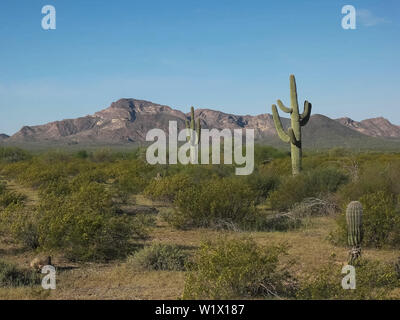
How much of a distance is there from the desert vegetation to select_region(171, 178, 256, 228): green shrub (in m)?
0.03

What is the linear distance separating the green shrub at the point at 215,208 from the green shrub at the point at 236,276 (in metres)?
5.51

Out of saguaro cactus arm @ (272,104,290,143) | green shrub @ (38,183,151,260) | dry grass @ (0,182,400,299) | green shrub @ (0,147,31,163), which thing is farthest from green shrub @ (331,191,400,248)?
green shrub @ (0,147,31,163)

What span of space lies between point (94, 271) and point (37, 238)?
103 inches

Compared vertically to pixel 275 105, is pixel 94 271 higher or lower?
lower

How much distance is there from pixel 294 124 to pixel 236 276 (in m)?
13.7

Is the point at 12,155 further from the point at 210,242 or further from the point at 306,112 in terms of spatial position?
the point at 210,242

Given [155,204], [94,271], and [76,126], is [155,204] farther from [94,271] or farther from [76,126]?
[76,126]

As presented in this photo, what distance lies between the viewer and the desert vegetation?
6.66 metres

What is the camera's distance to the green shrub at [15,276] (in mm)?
7492

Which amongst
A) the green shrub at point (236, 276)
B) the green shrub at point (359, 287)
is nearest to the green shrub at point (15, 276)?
the green shrub at point (236, 276)

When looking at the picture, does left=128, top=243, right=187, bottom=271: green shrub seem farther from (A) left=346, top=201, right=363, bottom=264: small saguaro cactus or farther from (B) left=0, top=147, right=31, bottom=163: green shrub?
(B) left=0, top=147, right=31, bottom=163: green shrub

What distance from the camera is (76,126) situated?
196750mm

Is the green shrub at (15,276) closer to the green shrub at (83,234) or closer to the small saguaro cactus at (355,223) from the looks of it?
the green shrub at (83,234)
